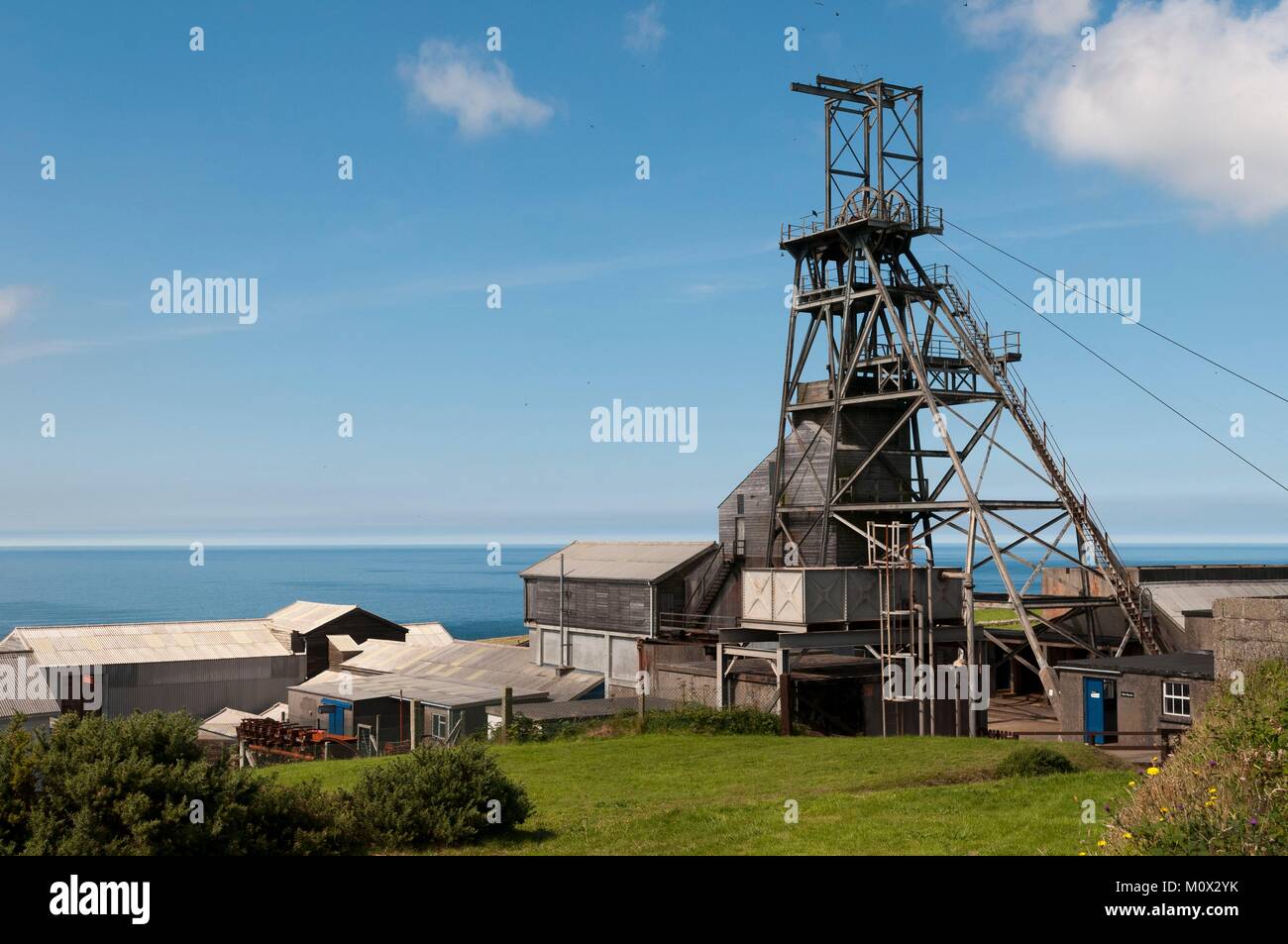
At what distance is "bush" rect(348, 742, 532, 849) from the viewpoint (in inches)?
623

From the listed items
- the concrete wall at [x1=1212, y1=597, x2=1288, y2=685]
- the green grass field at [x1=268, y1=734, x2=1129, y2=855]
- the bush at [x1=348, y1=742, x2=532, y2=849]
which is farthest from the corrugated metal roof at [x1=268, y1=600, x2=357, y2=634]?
the concrete wall at [x1=1212, y1=597, x2=1288, y2=685]

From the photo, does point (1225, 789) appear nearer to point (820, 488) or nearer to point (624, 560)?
point (820, 488)

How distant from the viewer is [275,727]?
43312 mm

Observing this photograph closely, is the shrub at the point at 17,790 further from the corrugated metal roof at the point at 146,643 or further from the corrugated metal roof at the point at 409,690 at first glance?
the corrugated metal roof at the point at 146,643

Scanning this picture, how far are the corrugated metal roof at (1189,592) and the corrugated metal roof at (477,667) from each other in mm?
24970

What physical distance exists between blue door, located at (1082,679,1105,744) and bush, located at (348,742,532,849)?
2597 cm

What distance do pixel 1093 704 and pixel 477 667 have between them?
29.1 metres

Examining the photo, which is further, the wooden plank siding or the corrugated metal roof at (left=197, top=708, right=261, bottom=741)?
the corrugated metal roof at (left=197, top=708, right=261, bottom=741)

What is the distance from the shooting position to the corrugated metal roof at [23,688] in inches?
2080

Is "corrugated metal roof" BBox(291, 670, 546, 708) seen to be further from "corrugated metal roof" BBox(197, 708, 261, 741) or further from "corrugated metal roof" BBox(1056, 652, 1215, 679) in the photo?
"corrugated metal roof" BBox(1056, 652, 1215, 679)

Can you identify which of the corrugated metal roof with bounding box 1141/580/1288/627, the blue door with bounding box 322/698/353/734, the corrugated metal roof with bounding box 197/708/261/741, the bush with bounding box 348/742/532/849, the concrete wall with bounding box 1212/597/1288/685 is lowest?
the corrugated metal roof with bounding box 197/708/261/741

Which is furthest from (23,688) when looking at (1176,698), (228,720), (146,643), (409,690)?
(1176,698)

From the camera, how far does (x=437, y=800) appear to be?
Answer: 1631cm
